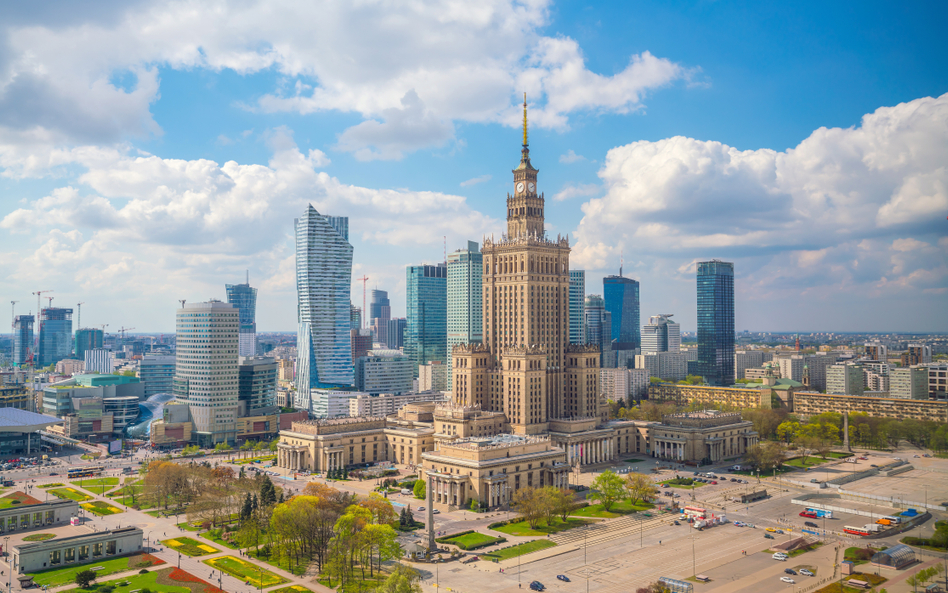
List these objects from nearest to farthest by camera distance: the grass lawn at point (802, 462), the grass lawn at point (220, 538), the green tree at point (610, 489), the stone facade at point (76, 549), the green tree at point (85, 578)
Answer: the green tree at point (85, 578) → the stone facade at point (76, 549) → the grass lawn at point (220, 538) → the green tree at point (610, 489) → the grass lawn at point (802, 462)

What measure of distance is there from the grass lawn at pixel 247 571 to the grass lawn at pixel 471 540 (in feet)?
95.9

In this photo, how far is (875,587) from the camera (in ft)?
313

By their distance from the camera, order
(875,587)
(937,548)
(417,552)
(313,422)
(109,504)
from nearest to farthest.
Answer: (875,587), (937,548), (417,552), (109,504), (313,422)

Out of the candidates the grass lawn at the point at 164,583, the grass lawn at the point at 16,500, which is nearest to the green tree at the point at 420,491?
the grass lawn at the point at 164,583

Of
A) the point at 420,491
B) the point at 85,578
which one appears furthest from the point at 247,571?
the point at 420,491

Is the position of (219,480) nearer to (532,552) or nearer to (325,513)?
(325,513)

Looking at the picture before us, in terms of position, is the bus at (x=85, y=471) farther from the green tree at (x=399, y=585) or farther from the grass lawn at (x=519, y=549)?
the green tree at (x=399, y=585)

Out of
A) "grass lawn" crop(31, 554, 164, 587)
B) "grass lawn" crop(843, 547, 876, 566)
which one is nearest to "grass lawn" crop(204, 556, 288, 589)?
"grass lawn" crop(31, 554, 164, 587)

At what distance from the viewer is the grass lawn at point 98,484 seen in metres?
162

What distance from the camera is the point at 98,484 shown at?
169250 mm

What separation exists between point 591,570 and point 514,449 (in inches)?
2069

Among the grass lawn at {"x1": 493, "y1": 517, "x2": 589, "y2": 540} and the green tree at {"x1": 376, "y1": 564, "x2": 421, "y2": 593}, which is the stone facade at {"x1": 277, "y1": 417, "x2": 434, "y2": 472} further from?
the green tree at {"x1": 376, "y1": 564, "x2": 421, "y2": 593}

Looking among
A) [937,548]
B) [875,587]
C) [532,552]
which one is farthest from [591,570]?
[937,548]

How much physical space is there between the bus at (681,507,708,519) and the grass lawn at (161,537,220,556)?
280ft
